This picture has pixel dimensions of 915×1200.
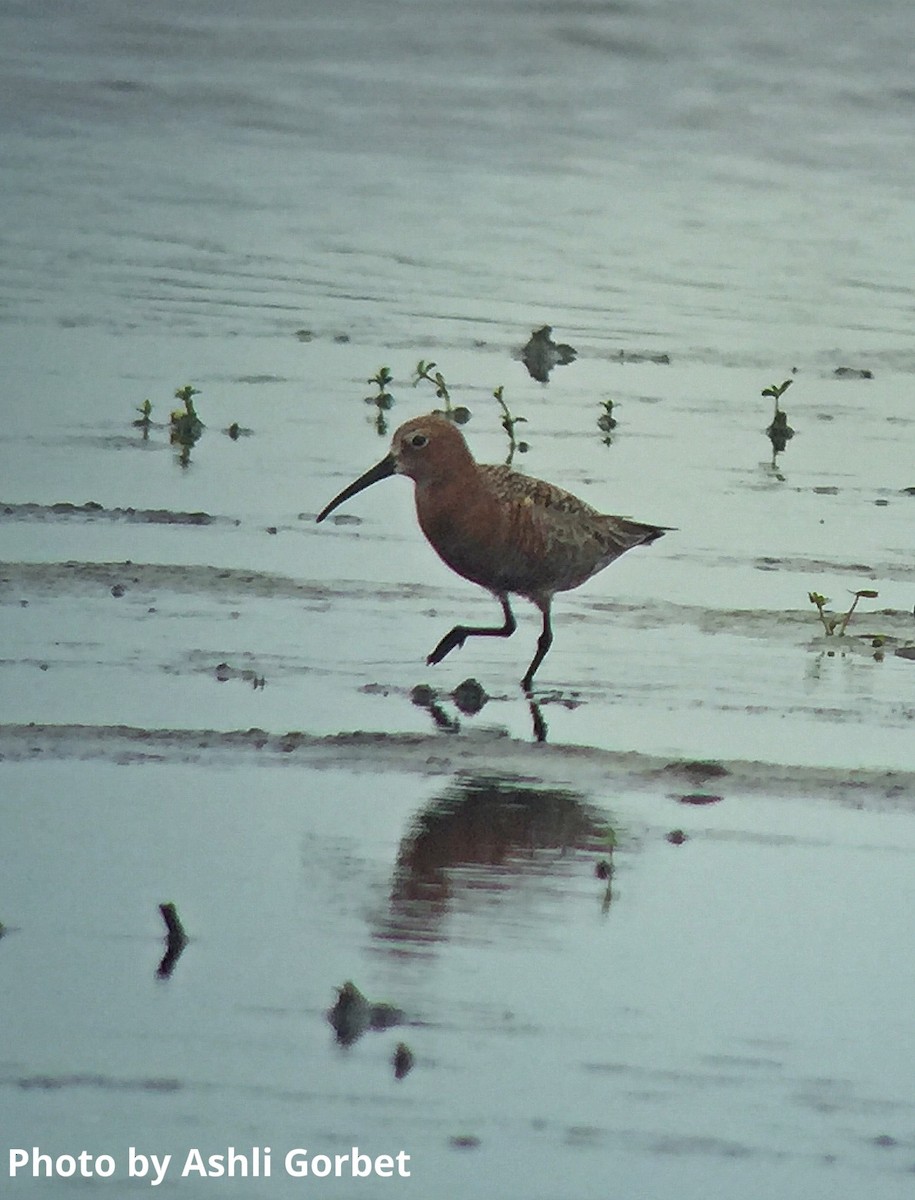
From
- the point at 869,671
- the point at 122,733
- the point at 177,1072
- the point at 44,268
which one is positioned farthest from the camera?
the point at 44,268

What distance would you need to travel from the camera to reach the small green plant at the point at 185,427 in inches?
422

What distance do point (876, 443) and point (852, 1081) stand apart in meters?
6.71

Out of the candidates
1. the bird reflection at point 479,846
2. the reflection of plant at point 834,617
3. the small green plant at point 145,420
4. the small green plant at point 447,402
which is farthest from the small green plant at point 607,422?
the bird reflection at point 479,846

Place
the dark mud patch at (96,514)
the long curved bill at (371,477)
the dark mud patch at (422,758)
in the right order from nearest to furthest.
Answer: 1. the dark mud patch at (422,758)
2. the long curved bill at (371,477)
3. the dark mud patch at (96,514)

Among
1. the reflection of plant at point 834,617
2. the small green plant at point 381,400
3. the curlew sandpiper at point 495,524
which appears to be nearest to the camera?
the reflection of plant at point 834,617

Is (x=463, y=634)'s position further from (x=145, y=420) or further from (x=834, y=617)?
(x=145, y=420)

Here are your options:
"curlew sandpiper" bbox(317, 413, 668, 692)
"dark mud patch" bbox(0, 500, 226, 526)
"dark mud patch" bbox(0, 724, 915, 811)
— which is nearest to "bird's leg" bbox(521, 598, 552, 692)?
"curlew sandpiper" bbox(317, 413, 668, 692)

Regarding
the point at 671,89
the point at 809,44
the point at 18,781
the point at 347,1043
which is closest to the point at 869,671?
the point at 18,781

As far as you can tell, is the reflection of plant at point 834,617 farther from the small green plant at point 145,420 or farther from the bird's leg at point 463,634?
the small green plant at point 145,420

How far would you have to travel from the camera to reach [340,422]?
11461mm

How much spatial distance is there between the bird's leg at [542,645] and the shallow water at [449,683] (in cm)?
7

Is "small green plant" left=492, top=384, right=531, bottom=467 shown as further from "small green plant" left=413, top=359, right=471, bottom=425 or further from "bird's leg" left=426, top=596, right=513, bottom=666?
"bird's leg" left=426, top=596, right=513, bottom=666

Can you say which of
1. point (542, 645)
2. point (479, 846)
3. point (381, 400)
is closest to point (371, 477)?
point (542, 645)

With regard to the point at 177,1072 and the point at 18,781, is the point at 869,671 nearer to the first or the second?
the point at 18,781
